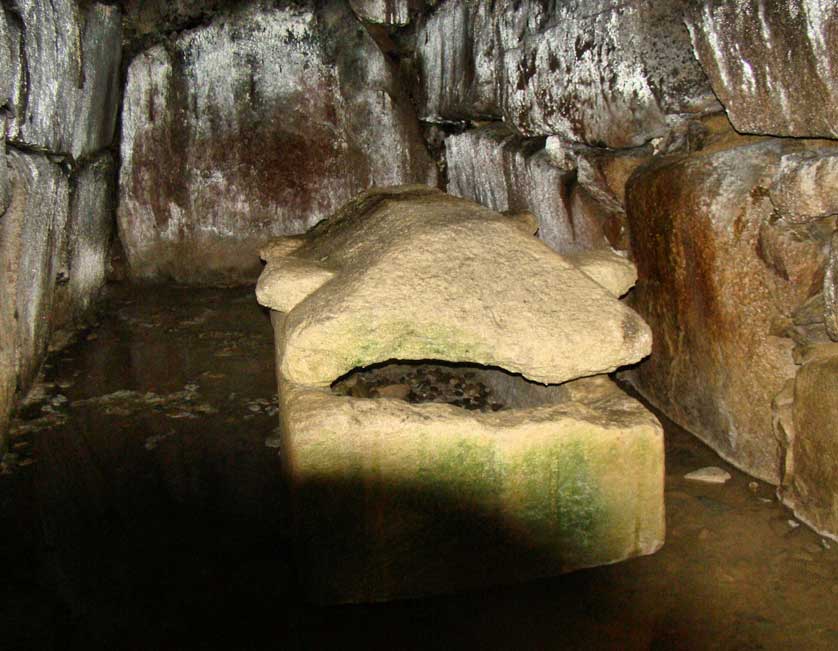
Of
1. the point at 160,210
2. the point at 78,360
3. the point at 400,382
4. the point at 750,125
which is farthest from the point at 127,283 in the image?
the point at 750,125

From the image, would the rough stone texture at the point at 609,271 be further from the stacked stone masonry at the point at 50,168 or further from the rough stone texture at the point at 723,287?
the stacked stone masonry at the point at 50,168

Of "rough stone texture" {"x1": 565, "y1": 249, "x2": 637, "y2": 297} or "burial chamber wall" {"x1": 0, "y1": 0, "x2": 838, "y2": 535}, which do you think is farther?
"rough stone texture" {"x1": 565, "y1": 249, "x2": 637, "y2": 297}

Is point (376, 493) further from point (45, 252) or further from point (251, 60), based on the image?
point (251, 60)

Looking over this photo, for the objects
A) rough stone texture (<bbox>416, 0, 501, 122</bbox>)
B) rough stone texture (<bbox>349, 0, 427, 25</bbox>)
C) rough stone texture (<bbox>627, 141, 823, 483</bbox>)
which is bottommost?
rough stone texture (<bbox>627, 141, 823, 483</bbox>)

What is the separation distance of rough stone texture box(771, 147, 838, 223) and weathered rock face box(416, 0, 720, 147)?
2.09ft

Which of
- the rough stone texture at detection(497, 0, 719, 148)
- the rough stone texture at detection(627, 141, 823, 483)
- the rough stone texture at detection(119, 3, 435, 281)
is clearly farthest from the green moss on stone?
the rough stone texture at detection(119, 3, 435, 281)

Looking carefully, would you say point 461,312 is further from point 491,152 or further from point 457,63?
point 457,63

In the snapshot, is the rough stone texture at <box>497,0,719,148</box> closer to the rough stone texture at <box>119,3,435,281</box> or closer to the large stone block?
the large stone block

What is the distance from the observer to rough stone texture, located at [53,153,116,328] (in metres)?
4.90

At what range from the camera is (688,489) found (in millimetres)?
3143

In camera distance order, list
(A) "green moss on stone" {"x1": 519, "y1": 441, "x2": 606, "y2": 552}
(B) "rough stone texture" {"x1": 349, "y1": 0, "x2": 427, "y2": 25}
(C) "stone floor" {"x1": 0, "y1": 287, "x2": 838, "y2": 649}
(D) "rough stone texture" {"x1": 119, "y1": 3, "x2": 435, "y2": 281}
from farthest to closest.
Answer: (D) "rough stone texture" {"x1": 119, "y1": 3, "x2": 435, "y2": 281} → (B) "rough stone texture" {"x1": 349, "y1": 0, "x2": 427, "y2": 25} → (A) "green moss on stone" {"x1": 519, "y1": 441, "x2": 606, "y2": 552} → (C) "stone floor" {"x1": 0, "y1": 287, "x2": 838, "y2": 649}

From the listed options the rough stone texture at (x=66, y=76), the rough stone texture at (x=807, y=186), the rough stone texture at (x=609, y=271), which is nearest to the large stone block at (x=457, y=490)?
the rough stone texture at (x=609, y=271)

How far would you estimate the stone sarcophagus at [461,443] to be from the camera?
A: 97.6 inches

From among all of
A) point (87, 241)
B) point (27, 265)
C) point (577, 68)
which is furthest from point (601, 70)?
point (87, 241)
